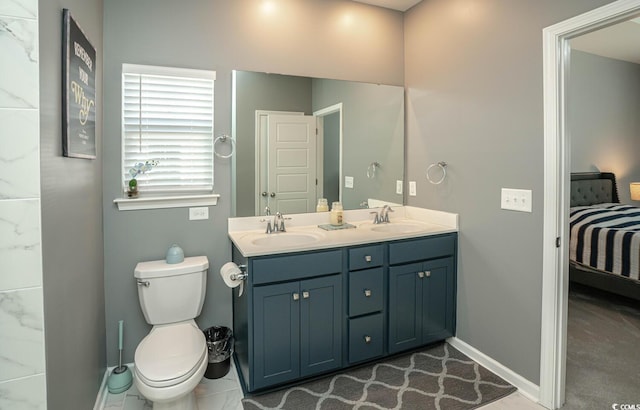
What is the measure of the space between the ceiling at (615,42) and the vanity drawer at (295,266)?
4.03 metres

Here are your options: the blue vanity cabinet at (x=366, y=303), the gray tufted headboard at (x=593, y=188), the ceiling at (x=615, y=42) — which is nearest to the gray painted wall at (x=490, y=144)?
the blue vanity cabinet at (x=366, y=303)

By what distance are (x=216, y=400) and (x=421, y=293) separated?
1483 mm

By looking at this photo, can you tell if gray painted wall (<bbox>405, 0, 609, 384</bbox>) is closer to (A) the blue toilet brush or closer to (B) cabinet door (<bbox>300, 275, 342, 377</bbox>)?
(B) cabinet door (<bbox>300, 275, 342, 377</bbox>)

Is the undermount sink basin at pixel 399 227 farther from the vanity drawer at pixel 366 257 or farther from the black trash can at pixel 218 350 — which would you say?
the black trash can at pixel 218 350

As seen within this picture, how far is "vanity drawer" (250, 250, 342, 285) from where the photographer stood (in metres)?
2.02

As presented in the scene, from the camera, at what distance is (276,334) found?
2080mm

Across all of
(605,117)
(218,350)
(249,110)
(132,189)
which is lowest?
(218,350)

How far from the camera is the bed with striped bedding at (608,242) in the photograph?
320 centimetres


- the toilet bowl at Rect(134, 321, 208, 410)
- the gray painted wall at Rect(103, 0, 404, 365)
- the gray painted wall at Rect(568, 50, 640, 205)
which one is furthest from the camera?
the gray painted wall at Rect(568, 50, 640, 205)

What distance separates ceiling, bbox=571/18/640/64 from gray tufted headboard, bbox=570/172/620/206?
1.65m

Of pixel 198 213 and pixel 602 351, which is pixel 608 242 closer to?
pixel 602 351

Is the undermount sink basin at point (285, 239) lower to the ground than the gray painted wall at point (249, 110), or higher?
lower

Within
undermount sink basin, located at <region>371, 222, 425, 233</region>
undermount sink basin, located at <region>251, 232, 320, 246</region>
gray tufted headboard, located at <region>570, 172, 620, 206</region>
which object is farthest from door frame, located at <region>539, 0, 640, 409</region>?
gray tufted headboard, located at <region>570, 172, 620, 206</region>

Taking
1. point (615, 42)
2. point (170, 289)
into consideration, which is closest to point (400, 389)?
point (170, 289)
